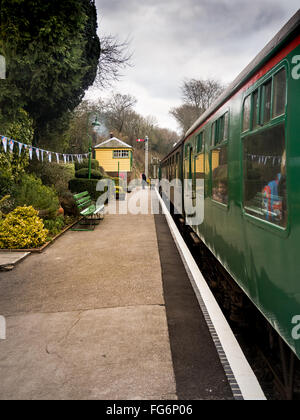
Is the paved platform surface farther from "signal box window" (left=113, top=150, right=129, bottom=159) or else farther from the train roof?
"signal box window" (left=113, top=150, right=129, bottom=159)

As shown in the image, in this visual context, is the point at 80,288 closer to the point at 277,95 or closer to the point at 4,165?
the point at 277,95

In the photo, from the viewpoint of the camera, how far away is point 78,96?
14883 mm

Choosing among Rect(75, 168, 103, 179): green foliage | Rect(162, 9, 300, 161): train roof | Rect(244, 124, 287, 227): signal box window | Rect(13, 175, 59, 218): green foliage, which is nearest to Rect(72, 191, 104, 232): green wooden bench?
Rect(13, 175, 59, 218): green foliage

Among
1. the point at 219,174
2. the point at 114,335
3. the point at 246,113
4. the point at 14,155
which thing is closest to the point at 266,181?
the point at 246,113

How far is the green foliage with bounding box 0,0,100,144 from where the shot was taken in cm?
1041

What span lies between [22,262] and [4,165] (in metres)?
4.84

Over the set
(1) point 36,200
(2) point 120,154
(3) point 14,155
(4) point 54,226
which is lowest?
(4) point 54,226

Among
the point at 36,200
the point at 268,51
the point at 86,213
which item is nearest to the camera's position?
the point at 268,51

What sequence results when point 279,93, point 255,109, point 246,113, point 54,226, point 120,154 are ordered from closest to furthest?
point 279,93, point 255,109, point 246,113, point 54,226, point 120,154

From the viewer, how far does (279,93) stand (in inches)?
92.3

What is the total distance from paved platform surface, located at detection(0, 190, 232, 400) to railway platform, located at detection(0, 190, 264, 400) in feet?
0.03

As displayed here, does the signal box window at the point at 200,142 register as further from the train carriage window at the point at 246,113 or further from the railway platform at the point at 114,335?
the train carriage window at the point at 246,113

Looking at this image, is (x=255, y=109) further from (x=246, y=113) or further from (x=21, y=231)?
(x=21, y=231)

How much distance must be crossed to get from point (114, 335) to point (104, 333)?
13 cm
